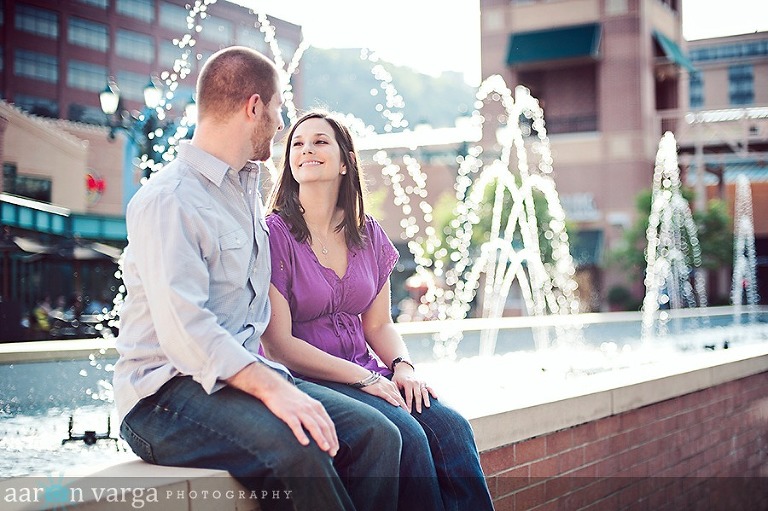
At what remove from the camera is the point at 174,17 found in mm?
51750

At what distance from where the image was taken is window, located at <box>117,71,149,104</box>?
47906 millimetres

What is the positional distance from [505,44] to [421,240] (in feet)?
26.8

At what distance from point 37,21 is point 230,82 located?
1793 inches

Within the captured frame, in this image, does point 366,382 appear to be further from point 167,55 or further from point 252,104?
point 167,55

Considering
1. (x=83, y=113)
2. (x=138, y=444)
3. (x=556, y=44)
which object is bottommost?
(x=138, y=444)

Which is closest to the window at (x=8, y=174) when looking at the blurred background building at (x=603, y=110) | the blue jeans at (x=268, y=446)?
the blurred background building at (x=603, y=110)

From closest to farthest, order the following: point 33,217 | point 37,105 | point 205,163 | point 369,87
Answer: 1. point 205,163
2. point 33,217
3. point 37,105
4. point 369,87

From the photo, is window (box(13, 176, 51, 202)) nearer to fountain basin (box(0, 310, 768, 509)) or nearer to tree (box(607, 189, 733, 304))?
tree (box(607, 189, 733, 304))

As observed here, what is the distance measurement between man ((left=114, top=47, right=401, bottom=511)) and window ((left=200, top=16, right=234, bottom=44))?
150 ft

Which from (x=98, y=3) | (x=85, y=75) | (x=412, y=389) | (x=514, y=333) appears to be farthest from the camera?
(x=98, y=3)

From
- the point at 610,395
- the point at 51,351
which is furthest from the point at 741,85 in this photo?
the point at 610,395

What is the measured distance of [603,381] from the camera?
4.64 m

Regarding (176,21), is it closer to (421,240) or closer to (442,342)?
(421,240)

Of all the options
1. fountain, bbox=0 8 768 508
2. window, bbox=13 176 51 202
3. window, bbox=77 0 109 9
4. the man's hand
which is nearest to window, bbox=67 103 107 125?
window, bbox=77 0 109 9
